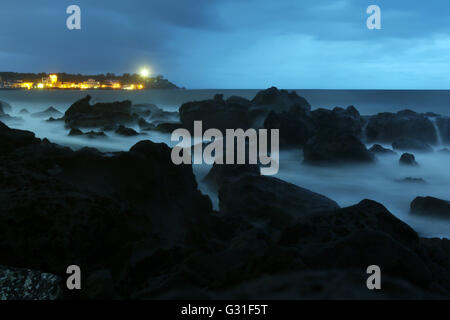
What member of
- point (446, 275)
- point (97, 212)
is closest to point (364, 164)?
point (446, 275)

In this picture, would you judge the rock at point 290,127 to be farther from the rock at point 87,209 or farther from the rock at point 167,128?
the rock at point 87,209

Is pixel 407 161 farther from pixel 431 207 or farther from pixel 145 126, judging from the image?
pixel 145 126

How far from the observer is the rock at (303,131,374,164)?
11984 millimetres

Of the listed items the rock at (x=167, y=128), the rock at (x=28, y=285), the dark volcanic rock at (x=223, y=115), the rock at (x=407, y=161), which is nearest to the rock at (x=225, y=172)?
the rock at (x=28, y=285)

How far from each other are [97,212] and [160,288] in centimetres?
119

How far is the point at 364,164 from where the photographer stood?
39.6ft

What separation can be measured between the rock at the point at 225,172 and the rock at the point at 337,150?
4.82 metres

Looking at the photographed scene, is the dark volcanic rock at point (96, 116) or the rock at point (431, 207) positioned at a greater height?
the dark volcanic rock at point (96, 116)

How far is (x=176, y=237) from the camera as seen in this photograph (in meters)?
4.57

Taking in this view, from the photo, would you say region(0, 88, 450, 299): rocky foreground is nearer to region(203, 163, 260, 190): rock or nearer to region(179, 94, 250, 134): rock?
region(203, 163, 260, 190): rock

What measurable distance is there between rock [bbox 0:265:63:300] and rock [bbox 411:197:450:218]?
6.89 meters

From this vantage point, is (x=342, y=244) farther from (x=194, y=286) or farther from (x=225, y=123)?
(x=225, y=123)

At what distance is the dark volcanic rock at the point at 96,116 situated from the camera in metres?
21.6

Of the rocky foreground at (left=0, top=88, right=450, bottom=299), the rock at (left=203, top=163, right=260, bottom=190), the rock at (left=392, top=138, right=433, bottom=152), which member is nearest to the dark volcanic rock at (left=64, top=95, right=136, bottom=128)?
the rock at (left=203, top=163, right=260, bottom=190)
